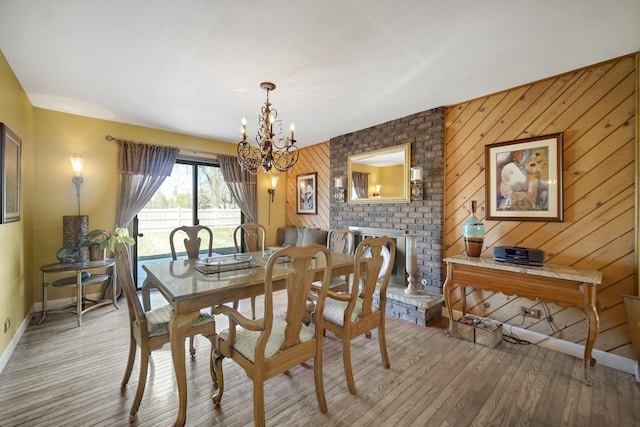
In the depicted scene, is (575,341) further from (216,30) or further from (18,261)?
(18,261)

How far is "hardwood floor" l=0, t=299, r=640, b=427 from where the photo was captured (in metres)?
1.63

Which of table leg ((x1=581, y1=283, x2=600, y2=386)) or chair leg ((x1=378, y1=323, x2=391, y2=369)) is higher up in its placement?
table leg ((x1=581, y1=283, x2=600, y2=386))

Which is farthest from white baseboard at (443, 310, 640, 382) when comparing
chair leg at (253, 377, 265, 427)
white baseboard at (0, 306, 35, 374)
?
white baseboard at (0, 306, 35, 374)

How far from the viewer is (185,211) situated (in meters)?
4.44

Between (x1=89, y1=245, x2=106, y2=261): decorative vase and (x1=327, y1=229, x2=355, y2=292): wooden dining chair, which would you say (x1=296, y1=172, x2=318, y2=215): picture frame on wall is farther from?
(x1=89, y1=245, x2=106, y2=261): decorative vase

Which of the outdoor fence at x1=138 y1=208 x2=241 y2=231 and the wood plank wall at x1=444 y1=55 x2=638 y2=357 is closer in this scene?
the wood plank wall at x1=444 y1=55 x2=638 y2=357

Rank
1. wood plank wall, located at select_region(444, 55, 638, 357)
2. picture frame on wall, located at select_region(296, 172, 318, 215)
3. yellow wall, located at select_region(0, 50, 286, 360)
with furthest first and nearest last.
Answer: picture frame on wall, located at select_region(296, 172, 318, 215) < yellow wall, located at select_region(0, 50, 286, 360) < wood plank wall, located at select_region(444, 55, 638, 357)

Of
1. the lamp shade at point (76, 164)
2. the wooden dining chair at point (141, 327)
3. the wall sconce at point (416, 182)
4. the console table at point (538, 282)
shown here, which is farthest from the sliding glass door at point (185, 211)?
the console table at point (538, 282)

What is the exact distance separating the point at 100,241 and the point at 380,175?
3.81 meters

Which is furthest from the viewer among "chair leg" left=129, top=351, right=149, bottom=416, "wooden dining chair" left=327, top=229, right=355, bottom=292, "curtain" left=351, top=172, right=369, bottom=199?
"curtain" left=351, top=172, right=369, bottom=199

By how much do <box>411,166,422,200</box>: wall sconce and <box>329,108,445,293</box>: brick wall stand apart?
3.1 inches

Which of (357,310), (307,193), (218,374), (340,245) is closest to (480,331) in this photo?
(357,310)

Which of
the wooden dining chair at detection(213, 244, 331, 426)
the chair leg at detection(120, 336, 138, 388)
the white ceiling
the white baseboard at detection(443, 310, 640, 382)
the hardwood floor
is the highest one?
the white ceiling

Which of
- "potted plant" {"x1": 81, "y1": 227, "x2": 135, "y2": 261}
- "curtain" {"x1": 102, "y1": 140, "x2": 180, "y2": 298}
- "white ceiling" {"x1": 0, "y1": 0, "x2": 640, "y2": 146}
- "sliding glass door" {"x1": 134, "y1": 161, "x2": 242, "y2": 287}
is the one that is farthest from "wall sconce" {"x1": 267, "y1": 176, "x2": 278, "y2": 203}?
"potted plant" {"x1": 81, "y1": 227, "x2": 135, "y2": 261}
